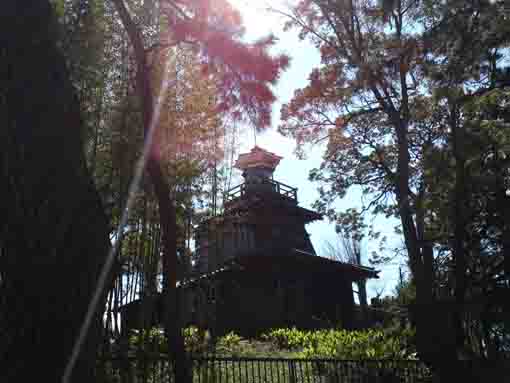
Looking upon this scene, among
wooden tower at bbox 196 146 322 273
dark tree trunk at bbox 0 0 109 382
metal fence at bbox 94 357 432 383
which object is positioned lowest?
metal fence at bbox 94 357 432 383

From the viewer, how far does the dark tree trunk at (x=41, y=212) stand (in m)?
2.52

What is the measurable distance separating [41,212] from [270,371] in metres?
6.11

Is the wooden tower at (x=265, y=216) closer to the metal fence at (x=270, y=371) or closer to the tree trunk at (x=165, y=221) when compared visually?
the metal fence at (x=270, y=371)

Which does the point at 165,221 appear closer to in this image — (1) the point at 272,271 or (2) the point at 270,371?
(2) the point at 270,371

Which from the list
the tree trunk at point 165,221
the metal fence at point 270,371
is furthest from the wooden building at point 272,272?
the tree trunk at point 165,221

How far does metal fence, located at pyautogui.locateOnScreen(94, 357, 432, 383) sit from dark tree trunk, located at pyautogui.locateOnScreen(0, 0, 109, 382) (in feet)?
9.99

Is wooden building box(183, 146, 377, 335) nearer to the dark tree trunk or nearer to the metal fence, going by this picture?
the metal fence

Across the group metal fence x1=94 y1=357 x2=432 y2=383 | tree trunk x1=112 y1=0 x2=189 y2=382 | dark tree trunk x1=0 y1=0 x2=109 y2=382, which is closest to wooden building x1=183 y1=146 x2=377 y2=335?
metal fence x1=94 y1=357 x2=432 y2=383

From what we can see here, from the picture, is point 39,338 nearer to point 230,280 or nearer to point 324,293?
point 230,280

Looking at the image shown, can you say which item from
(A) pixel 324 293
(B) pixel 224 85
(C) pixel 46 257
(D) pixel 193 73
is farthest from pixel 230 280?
(C) pixel 46 257

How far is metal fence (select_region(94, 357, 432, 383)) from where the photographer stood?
560 cm

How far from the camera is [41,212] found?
2654mm

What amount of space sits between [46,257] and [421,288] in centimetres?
923

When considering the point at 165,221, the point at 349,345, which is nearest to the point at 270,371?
the point at 349,345
